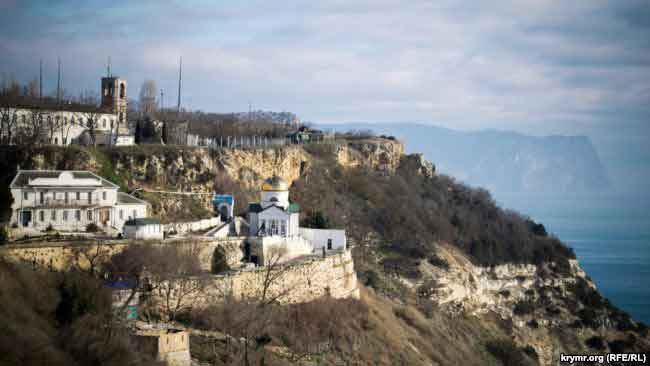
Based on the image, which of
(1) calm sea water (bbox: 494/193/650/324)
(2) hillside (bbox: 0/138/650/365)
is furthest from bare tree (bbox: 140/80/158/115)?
(1) calm sea water (bbox: 494/193/650/324)

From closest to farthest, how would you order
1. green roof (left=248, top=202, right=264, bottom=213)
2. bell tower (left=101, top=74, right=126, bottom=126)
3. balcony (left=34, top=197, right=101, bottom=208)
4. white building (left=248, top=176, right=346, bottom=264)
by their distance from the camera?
balcony (left=34, top=197, right=101, bottom=208), white building (left=248, top=176, right=346, bottom=264), green roof (left=248, top=202, right=264, bottom=213), bell tower (left=101, top=74, right=126, bottom=126)

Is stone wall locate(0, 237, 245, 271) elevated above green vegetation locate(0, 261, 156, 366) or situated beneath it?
elevated above

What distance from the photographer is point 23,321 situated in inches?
1310

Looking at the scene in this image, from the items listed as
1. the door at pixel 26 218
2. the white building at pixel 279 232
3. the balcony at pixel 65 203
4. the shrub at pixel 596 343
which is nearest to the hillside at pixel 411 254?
the shrub at pixel 596 343

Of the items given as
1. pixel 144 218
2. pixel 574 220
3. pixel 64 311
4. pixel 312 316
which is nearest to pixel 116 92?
pixel 144 218

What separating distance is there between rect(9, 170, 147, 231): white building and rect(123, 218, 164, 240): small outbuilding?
6.32 ft

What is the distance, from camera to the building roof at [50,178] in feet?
150

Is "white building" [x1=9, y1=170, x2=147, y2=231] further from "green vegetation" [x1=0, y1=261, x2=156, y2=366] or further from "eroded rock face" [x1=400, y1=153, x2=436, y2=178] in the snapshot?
"eroded rock face" [x1=400, y1=153, x2=436, y2=178]

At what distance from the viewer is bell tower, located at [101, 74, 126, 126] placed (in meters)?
61.6

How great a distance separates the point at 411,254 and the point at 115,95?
2559 centimetres

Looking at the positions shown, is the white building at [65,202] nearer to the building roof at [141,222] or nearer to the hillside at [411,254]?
the building roof at [141,222]

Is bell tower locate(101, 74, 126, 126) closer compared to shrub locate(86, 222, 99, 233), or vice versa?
shrub locate(86, 222, 99, 233)

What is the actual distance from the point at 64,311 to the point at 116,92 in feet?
91.8

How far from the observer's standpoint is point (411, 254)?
71688 mm
